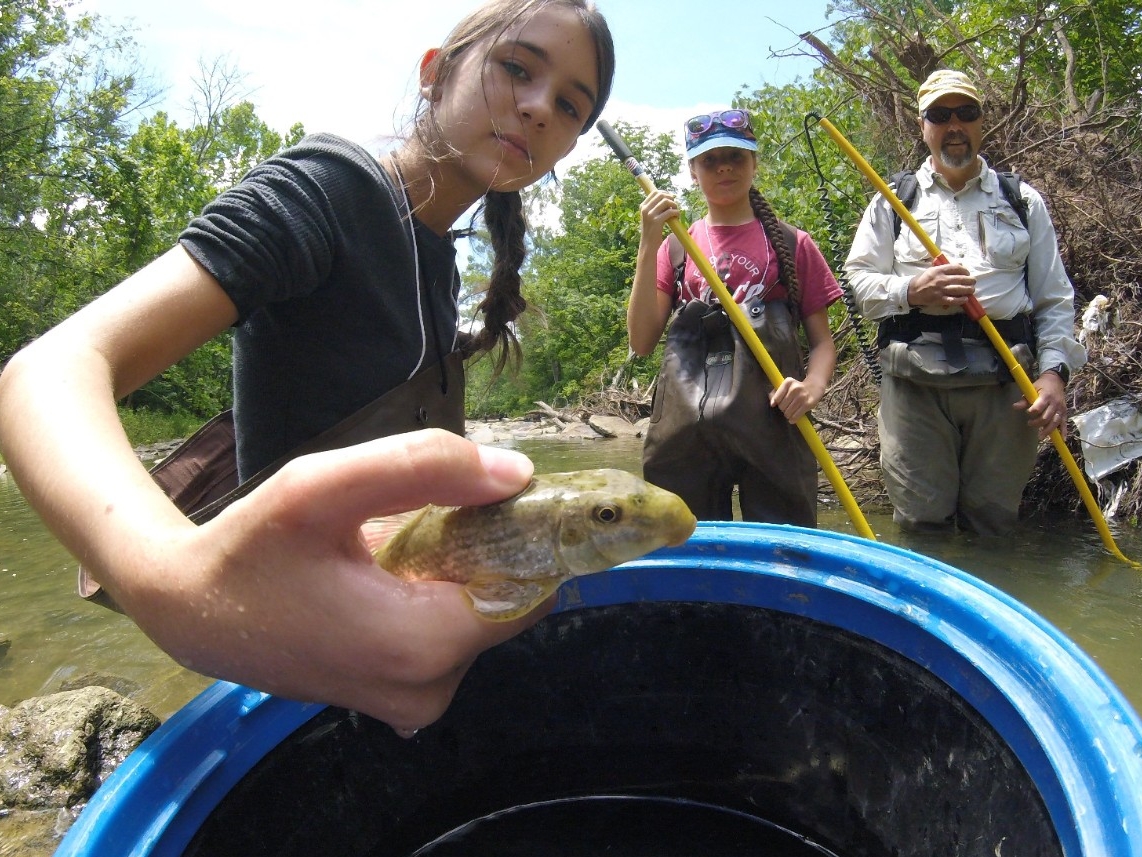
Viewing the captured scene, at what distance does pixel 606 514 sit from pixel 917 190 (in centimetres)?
421

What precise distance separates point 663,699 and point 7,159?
2583 centimetres

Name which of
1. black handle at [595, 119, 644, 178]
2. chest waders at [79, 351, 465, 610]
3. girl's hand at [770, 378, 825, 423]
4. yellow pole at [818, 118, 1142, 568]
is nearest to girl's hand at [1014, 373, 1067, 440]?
yellow pole at [818, 118, 1142, 568]

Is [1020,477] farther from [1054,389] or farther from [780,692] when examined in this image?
[780,692]

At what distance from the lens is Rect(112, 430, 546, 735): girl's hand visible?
799 millimetres

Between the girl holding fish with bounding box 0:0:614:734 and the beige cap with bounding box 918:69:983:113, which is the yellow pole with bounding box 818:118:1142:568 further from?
the girl holding fish with bounding box 0:0:614:734

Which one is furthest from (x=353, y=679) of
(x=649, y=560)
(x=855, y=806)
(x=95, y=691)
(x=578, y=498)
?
(x=95, y=691)

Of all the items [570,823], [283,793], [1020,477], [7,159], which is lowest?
[1020,477]

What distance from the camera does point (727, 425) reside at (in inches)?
134

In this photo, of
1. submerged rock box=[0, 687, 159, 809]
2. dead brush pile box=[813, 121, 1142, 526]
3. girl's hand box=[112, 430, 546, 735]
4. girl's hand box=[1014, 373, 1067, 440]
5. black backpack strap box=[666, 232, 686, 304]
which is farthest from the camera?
dead brush pile box=[813, 121, 1142, 526]

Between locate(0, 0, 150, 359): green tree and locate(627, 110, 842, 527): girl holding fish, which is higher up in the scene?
locate(0, 0, 150, 359): green tree

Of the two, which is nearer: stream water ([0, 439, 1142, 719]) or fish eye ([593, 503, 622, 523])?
fish eye ([593, 503, 622, 523])

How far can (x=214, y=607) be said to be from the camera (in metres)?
0.81

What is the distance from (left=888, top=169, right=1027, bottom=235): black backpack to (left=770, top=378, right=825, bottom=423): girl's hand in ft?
5.95

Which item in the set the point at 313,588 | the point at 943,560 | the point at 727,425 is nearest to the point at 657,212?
the point at 727,425
